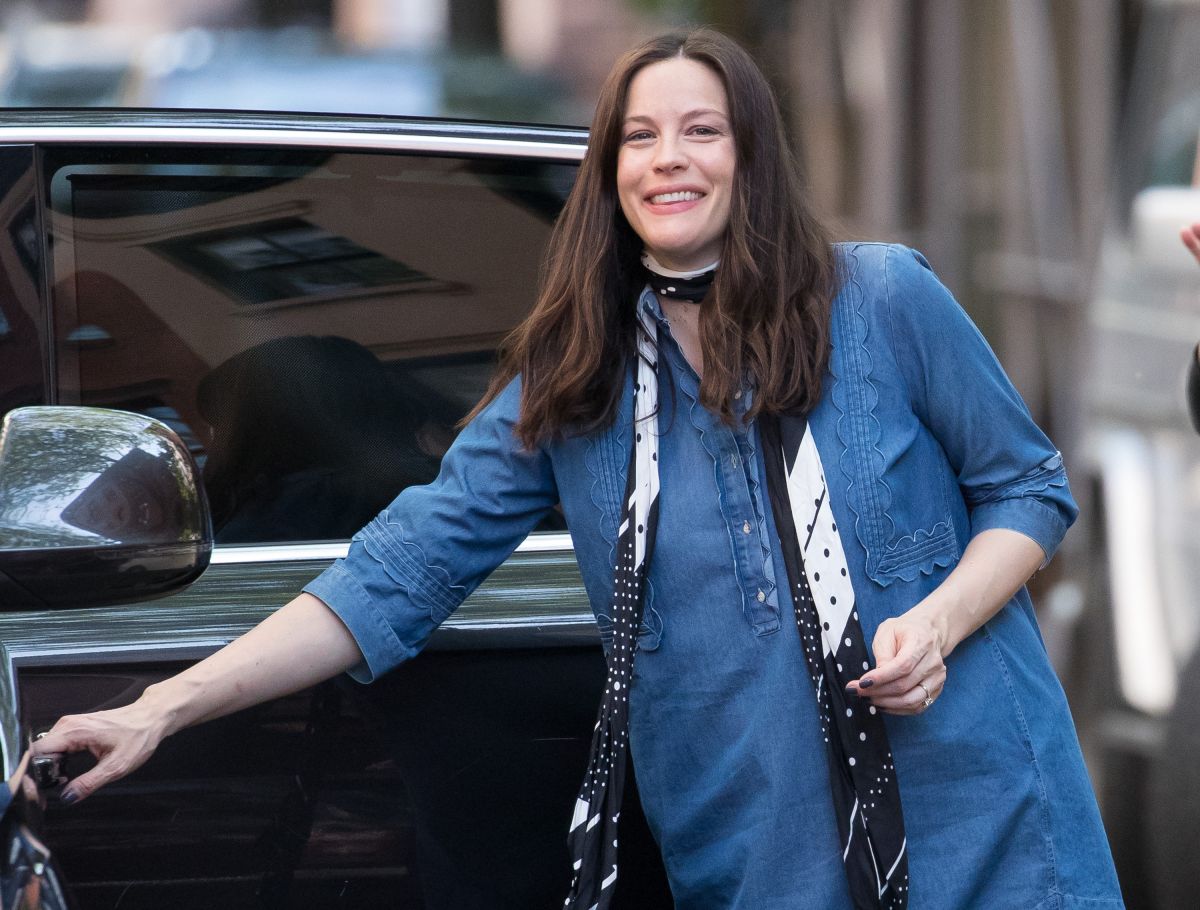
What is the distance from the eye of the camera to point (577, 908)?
6.31 ft

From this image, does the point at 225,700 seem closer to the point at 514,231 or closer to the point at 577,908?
the point at 577,908

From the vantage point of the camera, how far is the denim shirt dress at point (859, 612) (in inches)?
74.0

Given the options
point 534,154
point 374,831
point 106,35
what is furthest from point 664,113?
point 106,35

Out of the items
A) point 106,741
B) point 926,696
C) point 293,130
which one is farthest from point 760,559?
point 293,130

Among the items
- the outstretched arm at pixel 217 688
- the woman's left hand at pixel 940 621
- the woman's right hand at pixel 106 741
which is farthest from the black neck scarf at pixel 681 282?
the woman's right hand at pixel 106 741

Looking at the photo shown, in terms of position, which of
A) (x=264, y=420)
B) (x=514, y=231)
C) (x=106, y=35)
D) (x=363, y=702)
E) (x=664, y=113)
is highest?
(x=106, y=35)

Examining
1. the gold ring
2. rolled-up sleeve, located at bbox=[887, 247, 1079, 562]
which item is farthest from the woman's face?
the gold ring

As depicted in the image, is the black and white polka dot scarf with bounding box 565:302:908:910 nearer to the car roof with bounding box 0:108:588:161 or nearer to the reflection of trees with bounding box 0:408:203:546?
the reflection of trees with bounding box 0:408:203:546

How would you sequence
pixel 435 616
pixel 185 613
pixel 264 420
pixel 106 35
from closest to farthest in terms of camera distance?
pixel 435 616, pixel 185 613, pixel 264 420, pixel 106 35

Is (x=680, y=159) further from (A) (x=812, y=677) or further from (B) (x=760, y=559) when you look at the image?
(A) (x=812, y=677)

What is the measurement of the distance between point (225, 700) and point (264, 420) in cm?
54

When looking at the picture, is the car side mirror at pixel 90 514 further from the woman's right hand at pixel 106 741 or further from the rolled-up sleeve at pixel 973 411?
the rolled-up sleeve at pixel 973 411

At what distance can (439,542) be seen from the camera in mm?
2037

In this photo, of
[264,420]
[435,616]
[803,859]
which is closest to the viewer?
[803,859]
